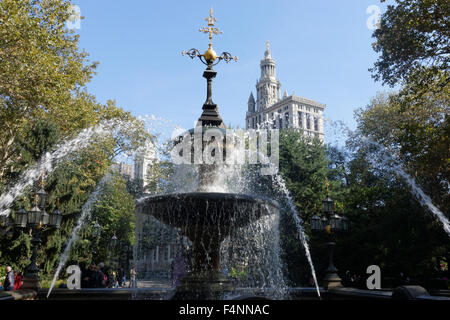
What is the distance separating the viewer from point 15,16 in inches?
638

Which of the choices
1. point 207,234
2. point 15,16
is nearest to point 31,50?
point 15,16

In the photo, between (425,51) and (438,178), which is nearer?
(425,51)

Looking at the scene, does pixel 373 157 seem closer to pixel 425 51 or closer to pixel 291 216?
pixel 291 216

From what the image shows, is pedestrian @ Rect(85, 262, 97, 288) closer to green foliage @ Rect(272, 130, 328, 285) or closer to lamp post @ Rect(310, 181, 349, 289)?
lamp post @ Rect(310, 181, 349, 289)

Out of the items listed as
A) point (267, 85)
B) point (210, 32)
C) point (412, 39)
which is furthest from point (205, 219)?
point (267, 85)

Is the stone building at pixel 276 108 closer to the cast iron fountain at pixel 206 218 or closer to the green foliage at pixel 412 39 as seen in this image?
the green foliage at pixel 412 39

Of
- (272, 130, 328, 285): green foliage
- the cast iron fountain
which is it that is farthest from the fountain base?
(272, 130, 328, 285): green foliage

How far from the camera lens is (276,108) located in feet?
378

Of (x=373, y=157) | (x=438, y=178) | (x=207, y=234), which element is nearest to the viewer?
(x=207, y=234)

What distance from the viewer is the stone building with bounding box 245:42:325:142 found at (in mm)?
108312

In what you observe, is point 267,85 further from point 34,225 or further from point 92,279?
point 34,225

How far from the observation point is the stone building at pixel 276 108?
355 ft

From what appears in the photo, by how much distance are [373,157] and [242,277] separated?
513 inches
